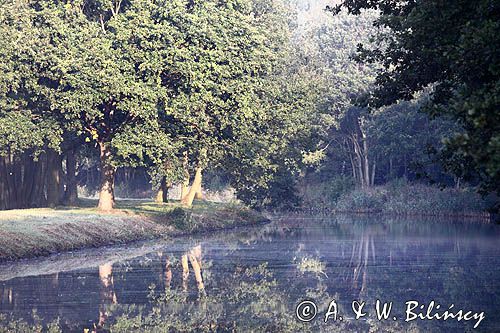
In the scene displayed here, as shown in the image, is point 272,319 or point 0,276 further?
point 0,276

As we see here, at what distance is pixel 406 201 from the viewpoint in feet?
307

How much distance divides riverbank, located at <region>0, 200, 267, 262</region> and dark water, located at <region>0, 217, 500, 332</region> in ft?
4.13

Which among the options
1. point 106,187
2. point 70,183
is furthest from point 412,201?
point 106,187

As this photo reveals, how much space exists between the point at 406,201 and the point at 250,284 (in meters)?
65.1

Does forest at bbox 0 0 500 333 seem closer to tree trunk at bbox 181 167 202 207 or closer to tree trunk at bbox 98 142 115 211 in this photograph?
tree trunk at bbox 98 142 115 211

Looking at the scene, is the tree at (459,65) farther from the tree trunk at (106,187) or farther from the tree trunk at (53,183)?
the tree trunk at (53,183)

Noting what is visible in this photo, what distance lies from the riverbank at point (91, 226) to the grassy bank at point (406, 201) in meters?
22.4

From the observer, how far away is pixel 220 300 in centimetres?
2591

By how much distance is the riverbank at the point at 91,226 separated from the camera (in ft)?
131

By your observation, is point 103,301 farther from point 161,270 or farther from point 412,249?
point 412,249

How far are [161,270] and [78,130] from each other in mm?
23546

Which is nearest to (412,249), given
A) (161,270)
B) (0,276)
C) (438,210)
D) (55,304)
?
(161,270)

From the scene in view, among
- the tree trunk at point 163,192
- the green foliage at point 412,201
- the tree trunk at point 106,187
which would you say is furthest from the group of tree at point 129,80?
the green foliage at point 412,201

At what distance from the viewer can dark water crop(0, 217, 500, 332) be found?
72.3 feet
